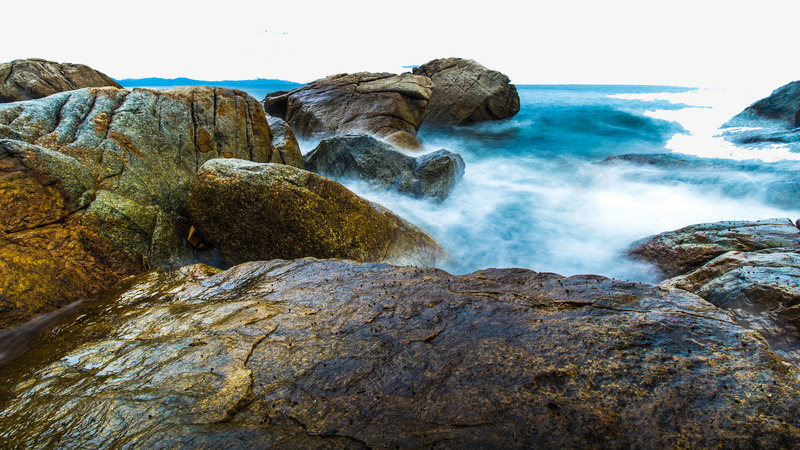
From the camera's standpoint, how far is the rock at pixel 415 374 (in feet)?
7.13

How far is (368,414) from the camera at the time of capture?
2359 mm

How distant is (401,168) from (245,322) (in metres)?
8.52

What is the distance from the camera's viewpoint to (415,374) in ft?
8.94

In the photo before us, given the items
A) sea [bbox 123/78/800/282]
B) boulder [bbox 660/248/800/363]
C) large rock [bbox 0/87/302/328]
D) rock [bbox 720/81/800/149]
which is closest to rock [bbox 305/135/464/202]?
sea [bbox 123/78/800/282]

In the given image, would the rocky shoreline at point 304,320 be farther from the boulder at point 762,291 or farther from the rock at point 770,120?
the rock at point 770,120

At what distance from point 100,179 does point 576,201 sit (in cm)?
1279

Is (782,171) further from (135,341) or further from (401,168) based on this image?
(135,341)

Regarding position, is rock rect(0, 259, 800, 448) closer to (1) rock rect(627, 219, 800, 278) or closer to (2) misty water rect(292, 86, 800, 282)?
(1) rock rect(627, 219, 800, 278)

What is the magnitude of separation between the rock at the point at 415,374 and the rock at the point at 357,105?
11949 mm

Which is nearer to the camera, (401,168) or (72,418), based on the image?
(72,418)

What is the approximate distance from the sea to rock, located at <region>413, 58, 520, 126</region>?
2.57 metres

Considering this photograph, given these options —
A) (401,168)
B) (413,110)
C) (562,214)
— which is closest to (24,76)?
(401,168)

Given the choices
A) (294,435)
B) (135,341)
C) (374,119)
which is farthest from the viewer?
(374,119)

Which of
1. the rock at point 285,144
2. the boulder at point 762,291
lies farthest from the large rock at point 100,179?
the boulder at point 762,291
